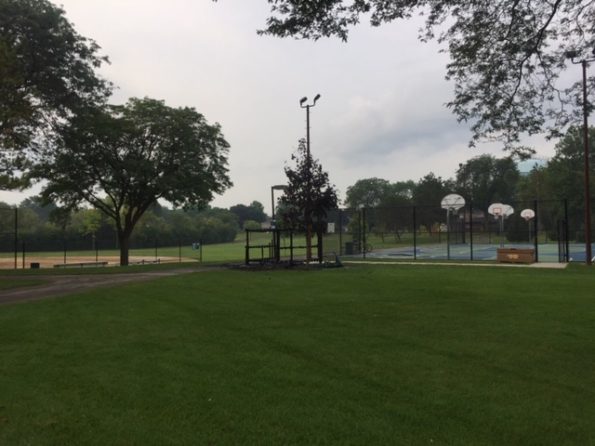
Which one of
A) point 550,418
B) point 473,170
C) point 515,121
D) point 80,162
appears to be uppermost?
point 473,170

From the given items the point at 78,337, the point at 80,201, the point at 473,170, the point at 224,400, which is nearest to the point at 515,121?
the point at 224,400

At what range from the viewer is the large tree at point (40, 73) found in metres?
18.1

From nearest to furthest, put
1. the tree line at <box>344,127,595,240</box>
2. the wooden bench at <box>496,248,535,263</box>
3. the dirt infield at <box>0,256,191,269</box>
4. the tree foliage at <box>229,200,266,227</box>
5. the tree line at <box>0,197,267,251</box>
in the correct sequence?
the wooden bench at <box>496,248,535,263</box>
the dirt infield at <box>0,256,191,269</box>
the tree line at <box>344,127,595,240</box>
the tree line at <box>0,197,267,251</box>
the tree foliage at <box>229,200,266,227</box>

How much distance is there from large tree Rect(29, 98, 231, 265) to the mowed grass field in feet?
53.5

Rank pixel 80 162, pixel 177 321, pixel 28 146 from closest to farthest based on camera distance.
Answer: pixel 177 321 < pixel 28 146 < pixel 80 162

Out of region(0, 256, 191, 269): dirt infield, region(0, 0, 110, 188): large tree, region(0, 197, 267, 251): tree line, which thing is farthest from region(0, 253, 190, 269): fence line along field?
region(0, 0, 110, 188): large tree

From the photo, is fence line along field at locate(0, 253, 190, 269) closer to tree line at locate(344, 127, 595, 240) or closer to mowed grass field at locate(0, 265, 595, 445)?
tree line at locate(344, 127, 595, 240)

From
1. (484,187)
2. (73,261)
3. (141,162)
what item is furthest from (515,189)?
(141,162)

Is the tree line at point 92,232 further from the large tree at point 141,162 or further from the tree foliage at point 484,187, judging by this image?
the tree foliage at point 484,187

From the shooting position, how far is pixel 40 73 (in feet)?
63.6

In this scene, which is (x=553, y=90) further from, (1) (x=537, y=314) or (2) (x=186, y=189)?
(2) (x=186, y=189)

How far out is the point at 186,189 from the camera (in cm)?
2722

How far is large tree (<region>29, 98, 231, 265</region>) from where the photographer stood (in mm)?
25328

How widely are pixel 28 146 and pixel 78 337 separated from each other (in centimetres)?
1693
